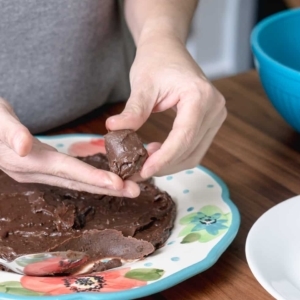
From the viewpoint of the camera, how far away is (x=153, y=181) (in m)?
1.06

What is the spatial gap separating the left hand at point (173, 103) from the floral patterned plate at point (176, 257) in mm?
73

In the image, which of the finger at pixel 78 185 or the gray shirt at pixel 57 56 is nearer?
the finger at pixel 78 185

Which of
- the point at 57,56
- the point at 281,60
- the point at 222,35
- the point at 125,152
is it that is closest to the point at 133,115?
the point at 125,152

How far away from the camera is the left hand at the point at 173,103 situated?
0.87 meters

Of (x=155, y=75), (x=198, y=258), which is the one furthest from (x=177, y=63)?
(x=198, y=258)

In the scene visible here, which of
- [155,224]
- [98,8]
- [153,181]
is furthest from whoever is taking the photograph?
[98,8]

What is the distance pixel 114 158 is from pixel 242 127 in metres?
0.48

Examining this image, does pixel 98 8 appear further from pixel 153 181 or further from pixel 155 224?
pixel 155 224

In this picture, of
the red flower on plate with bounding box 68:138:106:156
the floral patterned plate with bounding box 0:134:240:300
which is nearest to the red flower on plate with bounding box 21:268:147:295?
the floral patterned plate with bounding box 0:134:240:300

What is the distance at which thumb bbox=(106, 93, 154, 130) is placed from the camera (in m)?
0.85

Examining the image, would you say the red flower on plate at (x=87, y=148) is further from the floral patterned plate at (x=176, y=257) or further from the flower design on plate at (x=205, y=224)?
the flower design on plate at (x=205, y=224)

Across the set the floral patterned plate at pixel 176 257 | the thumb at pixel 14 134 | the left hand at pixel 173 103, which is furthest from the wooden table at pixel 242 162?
the thumb at pixel 14 134

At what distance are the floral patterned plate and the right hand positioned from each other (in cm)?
11

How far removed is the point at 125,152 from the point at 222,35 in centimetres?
240
